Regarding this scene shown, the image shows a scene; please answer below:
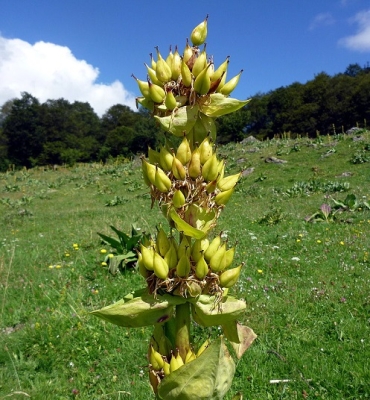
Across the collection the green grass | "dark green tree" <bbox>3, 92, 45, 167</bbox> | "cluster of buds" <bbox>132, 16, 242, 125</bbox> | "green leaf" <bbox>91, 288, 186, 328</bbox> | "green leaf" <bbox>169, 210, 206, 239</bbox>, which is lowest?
the green grass

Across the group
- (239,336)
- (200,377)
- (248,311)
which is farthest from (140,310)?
(248,311)

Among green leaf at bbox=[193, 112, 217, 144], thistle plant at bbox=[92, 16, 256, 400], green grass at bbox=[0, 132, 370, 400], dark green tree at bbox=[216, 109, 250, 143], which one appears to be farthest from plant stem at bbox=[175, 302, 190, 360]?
dark green tree at bbox=[216, 109, 250, 143]

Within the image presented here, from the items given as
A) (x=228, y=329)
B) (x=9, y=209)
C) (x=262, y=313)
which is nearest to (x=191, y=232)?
(x=228, y=329)

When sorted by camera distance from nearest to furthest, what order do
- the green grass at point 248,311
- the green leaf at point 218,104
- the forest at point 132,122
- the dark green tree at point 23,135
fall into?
the green leaf at point 218,104 → the green grass at point 248,311 → the forest at point 132,122 → the dark green tree at point 23,135

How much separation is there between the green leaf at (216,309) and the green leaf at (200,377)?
156 mm

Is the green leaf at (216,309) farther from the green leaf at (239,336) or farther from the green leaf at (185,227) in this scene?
the green leaf at (185,227)

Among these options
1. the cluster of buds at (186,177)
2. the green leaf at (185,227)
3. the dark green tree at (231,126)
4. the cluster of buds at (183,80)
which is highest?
the dark green tree at (231,126)

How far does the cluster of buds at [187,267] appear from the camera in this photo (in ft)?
4.72

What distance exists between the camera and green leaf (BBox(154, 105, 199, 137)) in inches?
57.9

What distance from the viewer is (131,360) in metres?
3.71

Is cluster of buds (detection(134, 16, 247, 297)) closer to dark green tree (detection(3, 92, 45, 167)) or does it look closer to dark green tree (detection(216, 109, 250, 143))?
dark green tree (detection(216, 109, 250, 143))

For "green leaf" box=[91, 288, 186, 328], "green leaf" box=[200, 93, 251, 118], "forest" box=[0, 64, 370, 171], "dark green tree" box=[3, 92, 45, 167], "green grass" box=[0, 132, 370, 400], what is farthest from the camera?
"dark green tree" box=[3, 92, 45, 167]

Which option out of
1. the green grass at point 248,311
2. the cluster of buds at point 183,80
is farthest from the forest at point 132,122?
the cluster of buds at point 183,80

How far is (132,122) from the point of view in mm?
66188
